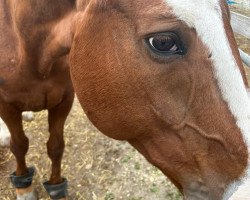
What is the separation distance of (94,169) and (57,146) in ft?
2.14

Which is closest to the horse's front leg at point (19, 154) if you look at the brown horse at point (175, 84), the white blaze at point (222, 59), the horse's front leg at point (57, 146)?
the horse's front leg at point (57, 146)

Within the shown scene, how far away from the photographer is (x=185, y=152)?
1.53 metres

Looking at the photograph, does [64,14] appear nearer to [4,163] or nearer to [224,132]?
[224,132]

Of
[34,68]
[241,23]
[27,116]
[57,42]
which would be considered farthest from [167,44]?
[241,23]

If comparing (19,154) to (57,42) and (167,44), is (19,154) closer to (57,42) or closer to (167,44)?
(57,42)

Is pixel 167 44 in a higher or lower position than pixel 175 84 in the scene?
higher

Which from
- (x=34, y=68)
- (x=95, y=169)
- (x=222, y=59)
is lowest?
(x=95, y=169)

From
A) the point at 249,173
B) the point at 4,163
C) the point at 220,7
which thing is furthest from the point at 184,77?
the point at 4,163

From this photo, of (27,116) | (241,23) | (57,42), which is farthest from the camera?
(241,23)

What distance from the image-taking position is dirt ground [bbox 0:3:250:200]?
339 cm

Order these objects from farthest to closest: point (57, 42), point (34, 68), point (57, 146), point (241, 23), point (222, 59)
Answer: point (241, 23) → point (57, 146) → point (34, 68) → point (57, 42) → point (222, 59)

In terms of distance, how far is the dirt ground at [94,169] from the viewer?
3393 mm

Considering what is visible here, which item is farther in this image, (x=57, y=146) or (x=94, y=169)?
(x=94, y=169)

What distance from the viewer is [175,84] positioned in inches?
56.9
